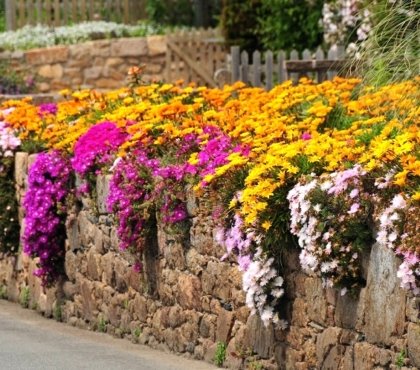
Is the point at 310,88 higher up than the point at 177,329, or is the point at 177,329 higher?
the point at 310,88

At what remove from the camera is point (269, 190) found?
834cm

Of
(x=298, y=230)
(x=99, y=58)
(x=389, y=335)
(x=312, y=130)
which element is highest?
(x=99, y=58)

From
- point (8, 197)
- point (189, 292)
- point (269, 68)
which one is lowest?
point (189, 292)

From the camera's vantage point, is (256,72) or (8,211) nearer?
(8,211)

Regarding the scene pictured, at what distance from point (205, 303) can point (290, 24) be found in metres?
12.3

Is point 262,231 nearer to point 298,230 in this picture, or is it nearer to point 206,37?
point 298,230

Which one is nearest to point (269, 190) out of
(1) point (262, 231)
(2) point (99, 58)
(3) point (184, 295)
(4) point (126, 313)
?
(1) point (262, 231)

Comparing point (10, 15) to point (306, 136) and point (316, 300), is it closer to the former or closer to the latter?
point (306, 136)

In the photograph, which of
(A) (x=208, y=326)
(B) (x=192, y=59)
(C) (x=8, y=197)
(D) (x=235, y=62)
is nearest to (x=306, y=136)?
(A) (x=208, y=326)

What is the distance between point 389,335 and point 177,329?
248cm

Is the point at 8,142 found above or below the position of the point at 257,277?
above

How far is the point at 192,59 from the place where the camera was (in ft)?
71.7

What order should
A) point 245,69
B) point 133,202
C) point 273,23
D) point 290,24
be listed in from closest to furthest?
point 133,202 < point 245,69 < point 273,23 < point 290,24

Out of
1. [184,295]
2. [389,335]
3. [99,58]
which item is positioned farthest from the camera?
[99,58]
